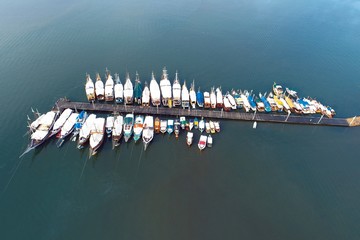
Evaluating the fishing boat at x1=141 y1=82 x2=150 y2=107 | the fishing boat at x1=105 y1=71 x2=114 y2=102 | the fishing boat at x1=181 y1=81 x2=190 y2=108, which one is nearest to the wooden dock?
the fishing boat at x1=141 y1=82 x2=150 y2=107

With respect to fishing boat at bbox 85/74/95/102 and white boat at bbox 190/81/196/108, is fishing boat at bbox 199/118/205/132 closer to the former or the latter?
white boat at bbox 190/81/196/108

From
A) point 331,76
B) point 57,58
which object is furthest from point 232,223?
point 57,58

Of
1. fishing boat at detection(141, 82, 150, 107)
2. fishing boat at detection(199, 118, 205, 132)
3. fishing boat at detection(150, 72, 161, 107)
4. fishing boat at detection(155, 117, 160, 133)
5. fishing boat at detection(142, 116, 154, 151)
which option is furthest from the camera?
fishing boat at detection(150, 72, 161, 107)

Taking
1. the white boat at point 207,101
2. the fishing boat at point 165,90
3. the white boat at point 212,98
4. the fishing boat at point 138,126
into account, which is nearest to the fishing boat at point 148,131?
the fishing boat at point 138,126

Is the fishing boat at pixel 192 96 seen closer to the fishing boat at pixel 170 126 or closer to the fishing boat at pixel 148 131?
the fishing boat at pixel 170 126

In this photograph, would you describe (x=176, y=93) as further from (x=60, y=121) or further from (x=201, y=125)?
(x=60, y=121)

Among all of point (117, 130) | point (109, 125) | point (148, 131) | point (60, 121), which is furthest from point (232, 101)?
point (60, 121)
